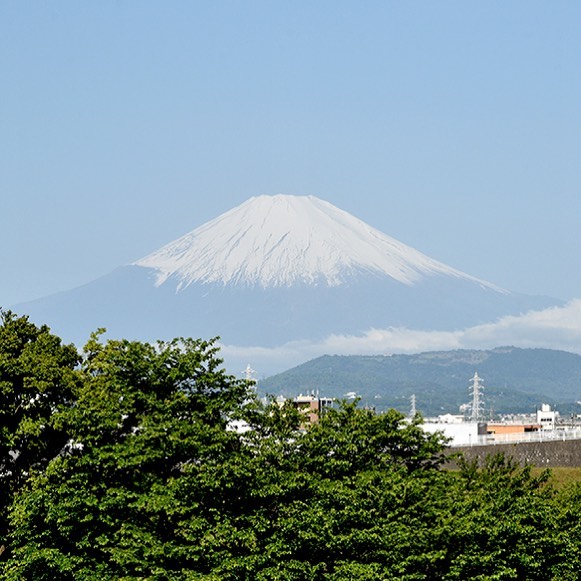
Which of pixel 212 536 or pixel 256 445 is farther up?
pixel 256 445

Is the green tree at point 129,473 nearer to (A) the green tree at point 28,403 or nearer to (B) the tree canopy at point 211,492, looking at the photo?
(B) the tree canopy at point 211,492

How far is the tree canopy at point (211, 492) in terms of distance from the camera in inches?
1462

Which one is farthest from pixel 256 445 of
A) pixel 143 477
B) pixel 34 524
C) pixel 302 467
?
pixel 34 524

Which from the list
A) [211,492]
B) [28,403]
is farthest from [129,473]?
[28,403]

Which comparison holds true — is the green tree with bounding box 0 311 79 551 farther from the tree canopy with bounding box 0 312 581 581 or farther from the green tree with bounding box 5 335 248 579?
the green tree with bounding box 5 335 248 579

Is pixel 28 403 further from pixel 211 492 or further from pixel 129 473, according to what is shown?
pixel 211 492

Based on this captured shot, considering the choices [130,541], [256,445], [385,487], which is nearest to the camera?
[130,541]

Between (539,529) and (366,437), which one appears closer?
(539,529)

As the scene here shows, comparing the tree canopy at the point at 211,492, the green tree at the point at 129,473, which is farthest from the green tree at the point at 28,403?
the green tree at the point at 129,473

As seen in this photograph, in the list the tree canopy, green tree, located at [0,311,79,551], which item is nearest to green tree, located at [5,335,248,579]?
the tree canopy

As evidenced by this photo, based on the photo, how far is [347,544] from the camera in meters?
37.2

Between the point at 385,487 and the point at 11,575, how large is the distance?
11389 mm

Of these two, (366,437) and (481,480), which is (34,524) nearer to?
(366,437)

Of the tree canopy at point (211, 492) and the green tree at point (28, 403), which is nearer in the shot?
the tree canopy at point (211, 492)
